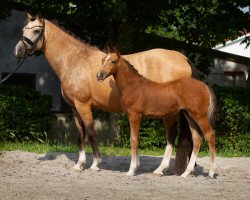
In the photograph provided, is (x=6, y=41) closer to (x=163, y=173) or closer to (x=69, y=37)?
(x=69, y=37)

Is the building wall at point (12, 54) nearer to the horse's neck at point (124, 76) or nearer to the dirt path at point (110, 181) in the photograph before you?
the dirt path at point (110, 181)

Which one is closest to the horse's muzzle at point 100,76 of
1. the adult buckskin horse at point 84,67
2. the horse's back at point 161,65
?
the adult buckskin horse at point 84,67

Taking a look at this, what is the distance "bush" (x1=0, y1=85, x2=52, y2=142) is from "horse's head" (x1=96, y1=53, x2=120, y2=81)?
6.64 meters

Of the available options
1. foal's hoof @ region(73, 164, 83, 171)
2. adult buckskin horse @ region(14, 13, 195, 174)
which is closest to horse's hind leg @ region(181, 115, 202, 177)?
adult buckskin horse @ region(14, 13, 195, 174)

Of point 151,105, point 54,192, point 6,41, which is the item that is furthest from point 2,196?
point 6,41

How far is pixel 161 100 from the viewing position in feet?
32.7

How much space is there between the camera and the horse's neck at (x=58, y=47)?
35.6ft

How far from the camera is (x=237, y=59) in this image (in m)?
24.7

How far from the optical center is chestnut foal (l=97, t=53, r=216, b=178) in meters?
9.86

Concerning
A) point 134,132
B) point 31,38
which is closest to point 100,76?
point 134,132

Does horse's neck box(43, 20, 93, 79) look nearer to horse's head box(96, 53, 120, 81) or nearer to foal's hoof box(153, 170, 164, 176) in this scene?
horse's head box(96, 53, 120, 81)

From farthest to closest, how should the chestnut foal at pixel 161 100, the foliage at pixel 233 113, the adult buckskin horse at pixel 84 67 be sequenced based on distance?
the foliage at pixel 233 113
the adult buckskin horse at pixel 84 67
the chestnut foal at pixel 161 100

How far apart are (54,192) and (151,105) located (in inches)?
99.6

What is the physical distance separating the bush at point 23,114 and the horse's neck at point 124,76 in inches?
256
